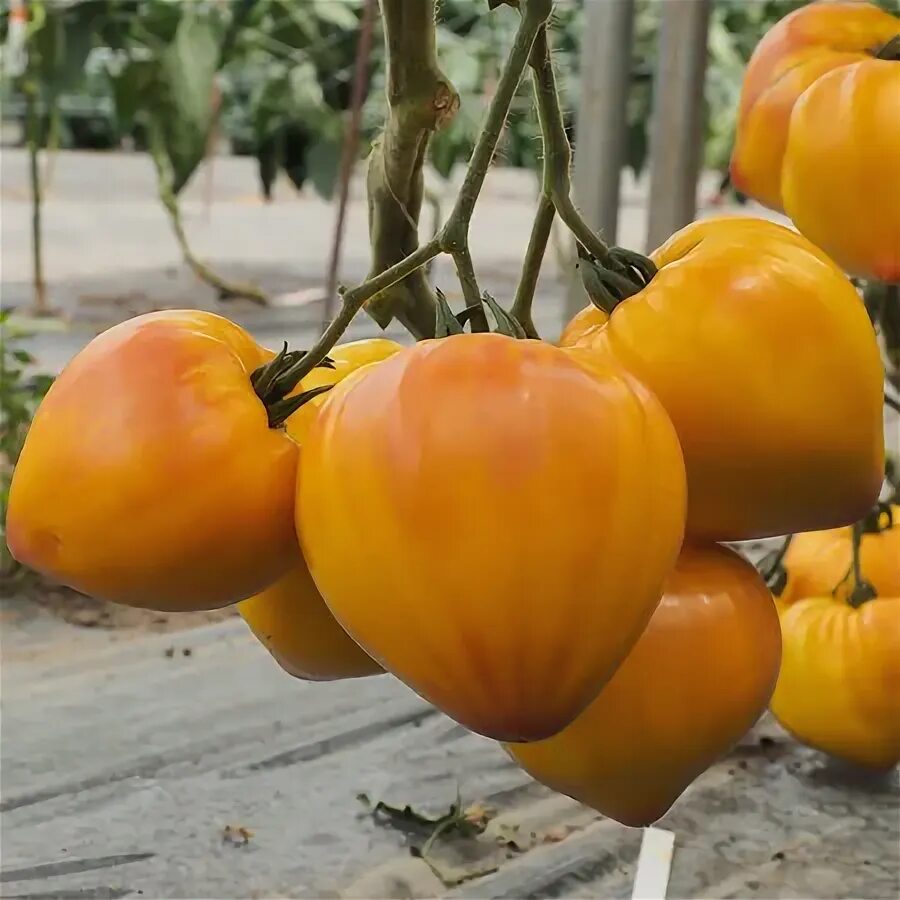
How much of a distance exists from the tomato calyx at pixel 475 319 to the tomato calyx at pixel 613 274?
2cm

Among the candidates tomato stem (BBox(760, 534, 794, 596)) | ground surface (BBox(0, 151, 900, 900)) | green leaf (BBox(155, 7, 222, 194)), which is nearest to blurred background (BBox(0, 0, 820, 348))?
green leaf (BBox(155, 7, 222, 194))

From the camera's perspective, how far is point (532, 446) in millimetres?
214

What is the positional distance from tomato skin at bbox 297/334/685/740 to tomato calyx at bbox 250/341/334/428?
32 mm

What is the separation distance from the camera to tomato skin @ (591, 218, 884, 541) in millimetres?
249

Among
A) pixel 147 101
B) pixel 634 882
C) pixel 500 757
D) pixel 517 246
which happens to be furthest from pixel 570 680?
pixel 517 246

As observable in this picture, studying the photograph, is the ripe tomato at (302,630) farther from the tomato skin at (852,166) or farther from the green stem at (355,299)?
the tomato skin at (852,166)

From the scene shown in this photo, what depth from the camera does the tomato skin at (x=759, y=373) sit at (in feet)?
0.82

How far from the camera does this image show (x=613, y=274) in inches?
10.8

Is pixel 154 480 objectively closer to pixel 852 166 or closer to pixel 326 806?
pixel 852 166

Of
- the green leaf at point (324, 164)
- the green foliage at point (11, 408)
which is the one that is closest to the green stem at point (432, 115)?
the green foliage at point (11, 408)

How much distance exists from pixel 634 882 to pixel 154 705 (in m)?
0.36

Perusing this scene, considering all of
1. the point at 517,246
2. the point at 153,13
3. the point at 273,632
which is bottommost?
the point at 517,246

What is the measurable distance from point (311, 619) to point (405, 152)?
118 mm

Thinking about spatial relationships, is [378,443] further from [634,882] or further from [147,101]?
[147,101]
